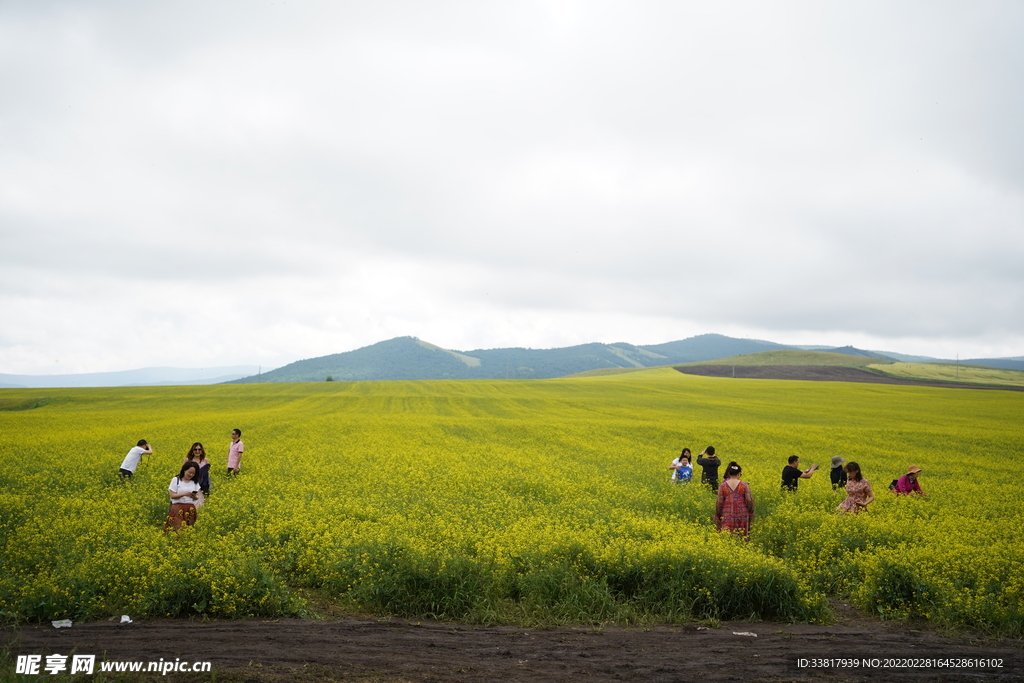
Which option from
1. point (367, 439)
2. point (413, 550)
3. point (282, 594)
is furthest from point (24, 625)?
point (367, 439)

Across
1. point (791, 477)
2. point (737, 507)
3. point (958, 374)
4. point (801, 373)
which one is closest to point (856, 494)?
point (791, 477)

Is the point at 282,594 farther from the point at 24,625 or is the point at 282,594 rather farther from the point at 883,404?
the point at 883,404

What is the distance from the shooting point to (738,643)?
7.77m

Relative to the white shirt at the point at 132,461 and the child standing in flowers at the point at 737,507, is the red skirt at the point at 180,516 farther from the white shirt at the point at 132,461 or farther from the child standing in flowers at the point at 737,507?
the child standing in flowers at the point at 737,507

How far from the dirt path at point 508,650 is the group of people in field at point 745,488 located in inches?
136

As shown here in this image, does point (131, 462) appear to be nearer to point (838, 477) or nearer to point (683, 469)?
point (683, 469)

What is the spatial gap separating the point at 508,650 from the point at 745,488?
685cm

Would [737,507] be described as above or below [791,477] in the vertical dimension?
above

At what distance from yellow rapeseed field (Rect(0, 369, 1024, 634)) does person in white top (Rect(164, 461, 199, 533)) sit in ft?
1.29

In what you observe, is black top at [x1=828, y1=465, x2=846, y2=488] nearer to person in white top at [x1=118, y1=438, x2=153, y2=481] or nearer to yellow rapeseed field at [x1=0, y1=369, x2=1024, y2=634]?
yellow rapeseed field at [x1=0, y1=369, x2=1024, y2=634]

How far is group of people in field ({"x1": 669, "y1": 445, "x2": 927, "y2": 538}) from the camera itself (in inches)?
468

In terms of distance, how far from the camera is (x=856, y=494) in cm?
1380

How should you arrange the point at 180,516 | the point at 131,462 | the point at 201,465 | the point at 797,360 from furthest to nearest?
1. the point at 797,360
2. the point at 131,462
3. the point at 201,465
4. the point at 180,516

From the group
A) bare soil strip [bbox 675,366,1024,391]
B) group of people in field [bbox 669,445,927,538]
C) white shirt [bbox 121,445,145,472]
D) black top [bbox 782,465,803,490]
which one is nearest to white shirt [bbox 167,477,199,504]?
white shirt [bbox 121,445,145,472]
